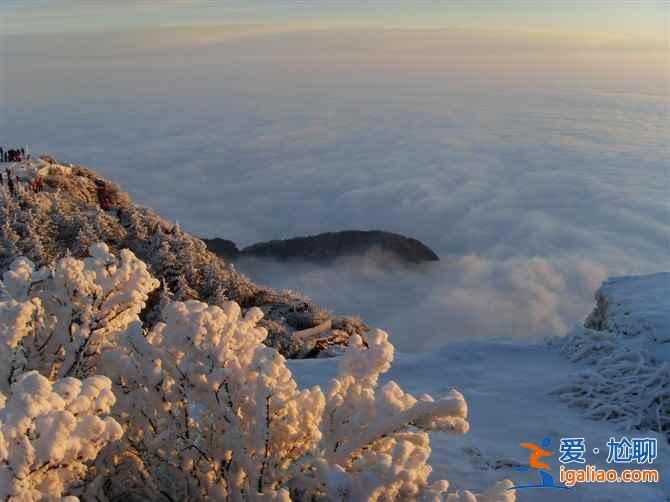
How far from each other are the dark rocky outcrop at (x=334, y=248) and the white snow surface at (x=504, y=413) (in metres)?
40.3

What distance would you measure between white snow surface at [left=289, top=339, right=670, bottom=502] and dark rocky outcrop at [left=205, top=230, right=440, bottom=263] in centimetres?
4031

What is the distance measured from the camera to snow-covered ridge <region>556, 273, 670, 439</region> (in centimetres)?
684

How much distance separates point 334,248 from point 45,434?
59.0 meters

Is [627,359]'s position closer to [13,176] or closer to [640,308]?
[640,308]

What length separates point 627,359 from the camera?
7.74m

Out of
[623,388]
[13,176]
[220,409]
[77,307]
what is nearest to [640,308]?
[623,388]

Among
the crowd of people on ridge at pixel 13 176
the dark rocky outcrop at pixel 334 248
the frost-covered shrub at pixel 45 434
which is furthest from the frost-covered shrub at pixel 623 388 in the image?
the dark rocky outcrop at pixel 334 248

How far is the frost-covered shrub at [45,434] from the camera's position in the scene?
244 cm

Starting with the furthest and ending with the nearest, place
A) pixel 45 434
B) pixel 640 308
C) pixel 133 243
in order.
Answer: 1. pixel 133 243
2. pixel 640 308
3. pixel 45 434

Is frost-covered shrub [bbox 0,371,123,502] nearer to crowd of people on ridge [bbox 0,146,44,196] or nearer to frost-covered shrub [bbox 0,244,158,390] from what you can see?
frost-covered shrub [bbox 0,244,158,390]

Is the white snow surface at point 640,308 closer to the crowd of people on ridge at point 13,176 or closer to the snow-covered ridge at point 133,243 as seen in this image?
the snow-covered ridge at point 133,243

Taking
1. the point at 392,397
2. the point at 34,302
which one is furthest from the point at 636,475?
the point at 34,302

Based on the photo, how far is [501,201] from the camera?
107375 millimetres

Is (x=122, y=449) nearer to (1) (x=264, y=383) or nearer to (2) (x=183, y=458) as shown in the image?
(2) (x=183, y=458)
